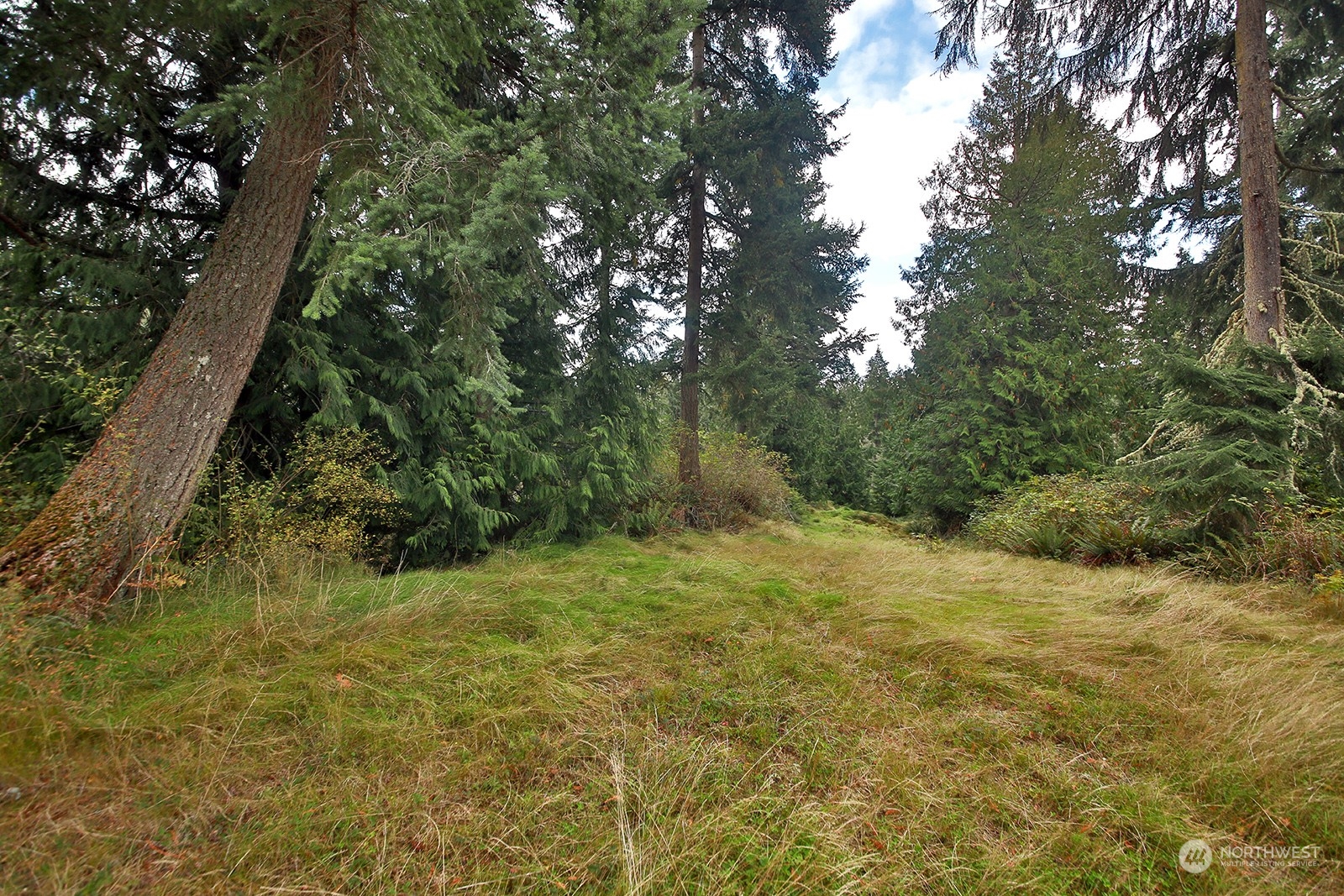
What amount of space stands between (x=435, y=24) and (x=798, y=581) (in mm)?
4989

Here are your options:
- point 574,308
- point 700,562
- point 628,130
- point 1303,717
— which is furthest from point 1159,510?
point 574,308

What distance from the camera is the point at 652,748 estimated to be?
202 cm

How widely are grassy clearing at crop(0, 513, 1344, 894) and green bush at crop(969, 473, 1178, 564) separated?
1765 millimetres

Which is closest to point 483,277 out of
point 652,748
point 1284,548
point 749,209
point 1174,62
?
point 652,748

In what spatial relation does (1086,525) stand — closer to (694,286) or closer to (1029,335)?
(1029,335)

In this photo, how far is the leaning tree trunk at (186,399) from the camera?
2.74 meters

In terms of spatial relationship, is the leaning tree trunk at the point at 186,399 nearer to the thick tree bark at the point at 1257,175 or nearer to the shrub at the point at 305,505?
the shrub at the point at 305,505

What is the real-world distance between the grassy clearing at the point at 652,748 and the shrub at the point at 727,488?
188 inches

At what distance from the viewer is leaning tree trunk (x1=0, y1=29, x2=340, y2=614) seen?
274cm

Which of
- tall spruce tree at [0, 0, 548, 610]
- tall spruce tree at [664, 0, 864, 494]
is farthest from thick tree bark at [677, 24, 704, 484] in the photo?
tall spruce tree at [0, 0, 548, 610]

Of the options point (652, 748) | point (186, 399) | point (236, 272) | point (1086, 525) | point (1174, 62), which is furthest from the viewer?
point (1174, 62)

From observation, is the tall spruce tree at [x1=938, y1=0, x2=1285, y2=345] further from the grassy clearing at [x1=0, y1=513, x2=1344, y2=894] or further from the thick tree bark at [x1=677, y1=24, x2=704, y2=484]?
the grassy clearing at [x1=0, y1=513, x2=1344, y2=894]

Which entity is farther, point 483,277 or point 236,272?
point 483,277

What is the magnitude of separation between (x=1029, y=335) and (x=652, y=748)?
37.6 ft
